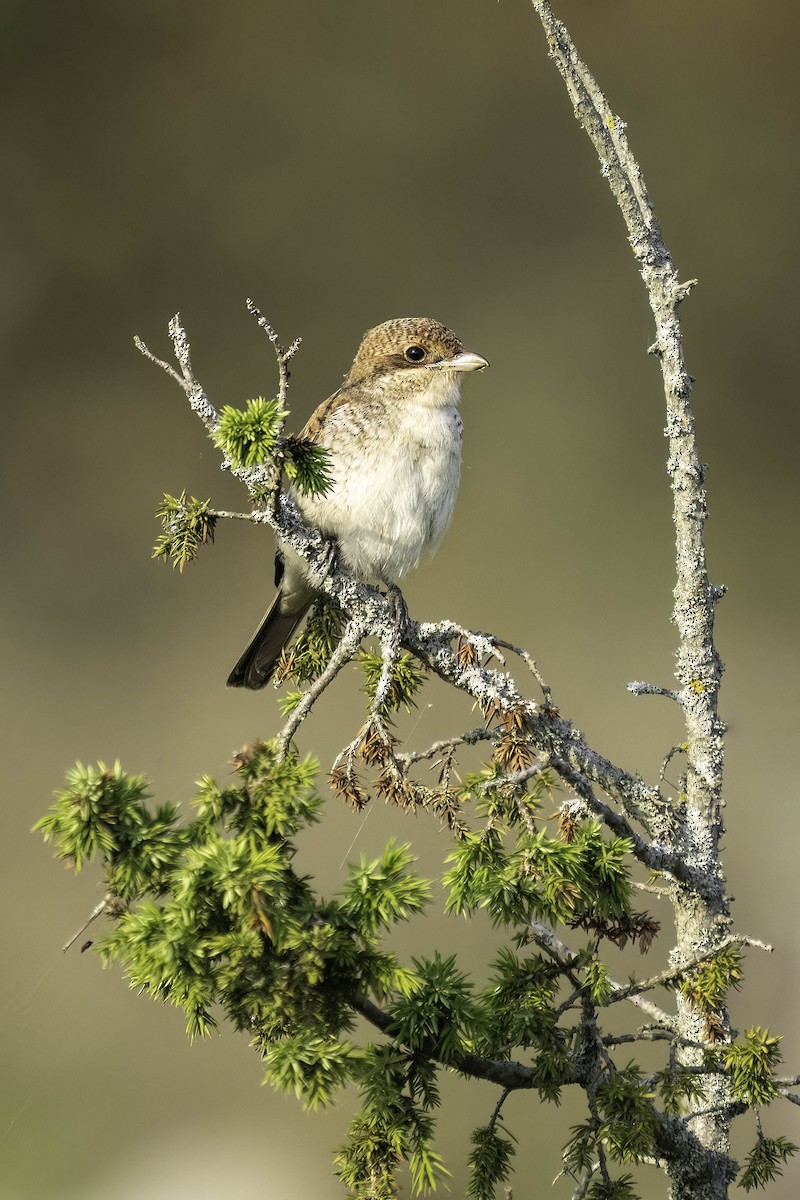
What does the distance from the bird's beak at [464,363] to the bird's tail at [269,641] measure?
0.60 meters

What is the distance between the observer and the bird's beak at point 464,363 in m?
2.57

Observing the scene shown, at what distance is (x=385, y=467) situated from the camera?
2461 millimetres

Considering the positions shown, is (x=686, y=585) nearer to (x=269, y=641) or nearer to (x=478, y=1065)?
(x=478, y=1065)

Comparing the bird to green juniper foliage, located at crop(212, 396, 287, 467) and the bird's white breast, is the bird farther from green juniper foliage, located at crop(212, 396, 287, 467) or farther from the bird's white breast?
green juniper foliage, located at crop(212, 396, 287, 467)

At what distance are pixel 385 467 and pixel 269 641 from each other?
19.2 inches

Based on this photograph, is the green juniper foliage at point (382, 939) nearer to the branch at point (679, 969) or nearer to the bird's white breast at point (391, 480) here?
the branch at point (679, 969)

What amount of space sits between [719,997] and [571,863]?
0.90 feet

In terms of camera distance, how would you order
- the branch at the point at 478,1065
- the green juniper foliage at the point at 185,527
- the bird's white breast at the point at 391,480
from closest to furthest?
the branch at the point at 478,1065, the green juniper foliage at the point at 185,527, the bird's white breast at the point at 391,480

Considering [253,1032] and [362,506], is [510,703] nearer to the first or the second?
[253,1032]

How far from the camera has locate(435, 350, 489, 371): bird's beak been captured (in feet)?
8.45

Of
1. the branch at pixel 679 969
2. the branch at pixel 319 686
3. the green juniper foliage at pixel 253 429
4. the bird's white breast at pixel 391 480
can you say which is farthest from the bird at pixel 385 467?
the branch at pixel 679 969

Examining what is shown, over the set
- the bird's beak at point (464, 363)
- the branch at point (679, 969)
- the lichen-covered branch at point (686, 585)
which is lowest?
the branch at point (679, 969)

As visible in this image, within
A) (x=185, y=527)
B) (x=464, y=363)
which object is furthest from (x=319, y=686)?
(x=464, y=363)

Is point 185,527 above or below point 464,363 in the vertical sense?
below
